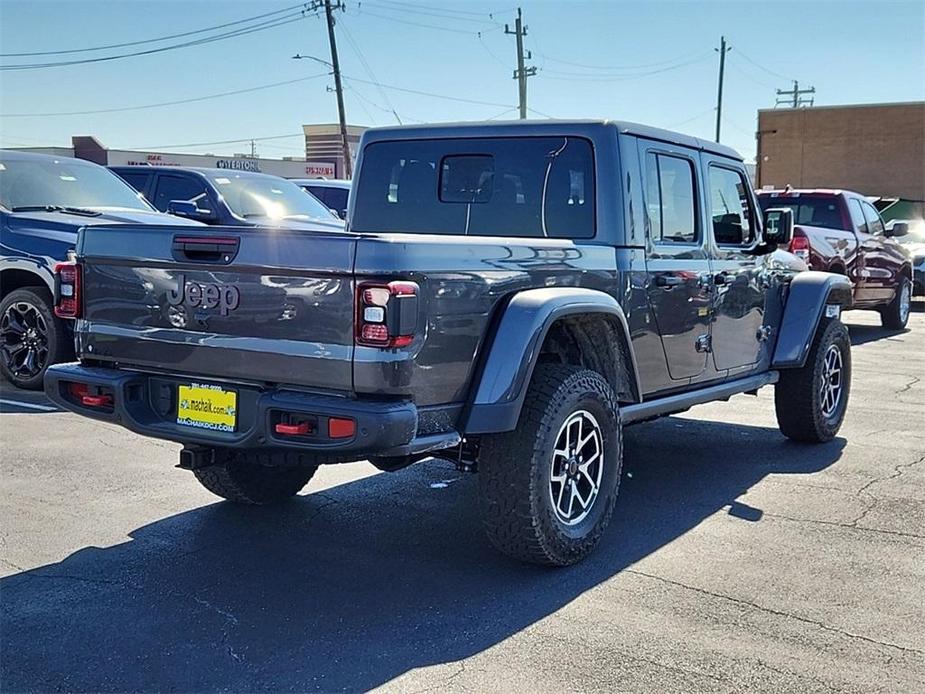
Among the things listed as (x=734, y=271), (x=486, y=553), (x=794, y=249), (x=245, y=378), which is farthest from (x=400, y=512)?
(x=794, y=249)

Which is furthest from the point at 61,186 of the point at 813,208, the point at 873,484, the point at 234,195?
the point at 813,208

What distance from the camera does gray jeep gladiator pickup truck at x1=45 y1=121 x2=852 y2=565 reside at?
3.63m

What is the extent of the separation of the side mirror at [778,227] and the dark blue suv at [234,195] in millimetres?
5052

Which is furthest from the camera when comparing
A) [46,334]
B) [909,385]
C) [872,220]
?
[872,220]

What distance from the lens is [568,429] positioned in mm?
4336

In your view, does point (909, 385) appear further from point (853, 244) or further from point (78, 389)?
point (78, 389)

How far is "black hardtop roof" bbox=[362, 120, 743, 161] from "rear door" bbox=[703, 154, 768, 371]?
1.01 ft

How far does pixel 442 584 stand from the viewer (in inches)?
162

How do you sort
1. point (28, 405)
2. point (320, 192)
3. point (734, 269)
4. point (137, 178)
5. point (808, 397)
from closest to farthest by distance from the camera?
1. point (734, 269)
2. point (808, 397)
3. point (28, 405)
4. point (137, 178)
5. point (320, 192)

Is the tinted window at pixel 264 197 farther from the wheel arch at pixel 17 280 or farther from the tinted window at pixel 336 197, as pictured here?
the tinted window at pixel 336 197

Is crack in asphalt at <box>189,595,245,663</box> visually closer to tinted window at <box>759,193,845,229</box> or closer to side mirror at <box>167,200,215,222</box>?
side mirror at <box>167,200,215,222</box>

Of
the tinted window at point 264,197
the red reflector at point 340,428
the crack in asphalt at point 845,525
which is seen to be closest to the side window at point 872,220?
the tinted window at point 264,197

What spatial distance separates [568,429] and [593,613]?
843mm

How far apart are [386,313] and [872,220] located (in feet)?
38.5
